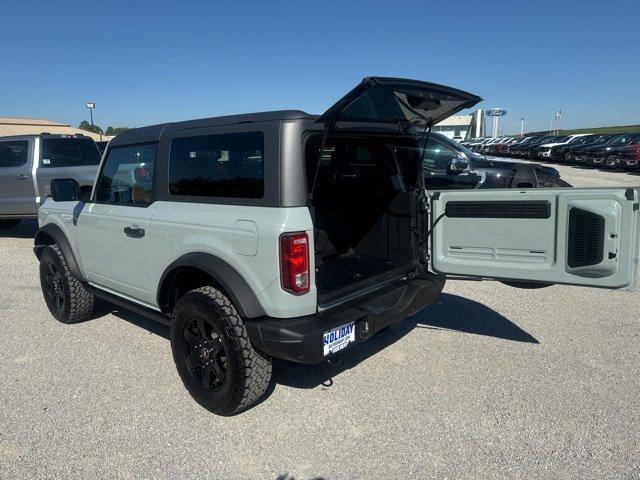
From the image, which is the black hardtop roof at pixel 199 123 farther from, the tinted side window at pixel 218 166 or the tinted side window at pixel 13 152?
the tinted side window at pixel 13 152

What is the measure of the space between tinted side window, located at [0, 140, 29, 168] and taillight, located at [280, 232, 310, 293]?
339 inches

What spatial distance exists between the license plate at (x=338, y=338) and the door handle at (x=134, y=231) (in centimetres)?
166

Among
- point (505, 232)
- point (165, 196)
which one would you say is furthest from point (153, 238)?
point (505, 232)

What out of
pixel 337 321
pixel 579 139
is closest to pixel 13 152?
pixel 337 321

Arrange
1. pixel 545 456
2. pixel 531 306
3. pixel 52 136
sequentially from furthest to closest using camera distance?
pixel 52 136, pixel 531 306, pixel 545 456

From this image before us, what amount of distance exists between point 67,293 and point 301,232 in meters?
3.06

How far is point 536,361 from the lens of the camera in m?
3.82

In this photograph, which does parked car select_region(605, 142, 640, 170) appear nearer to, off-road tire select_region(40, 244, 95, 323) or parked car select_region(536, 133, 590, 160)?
parked car select_region(536, 133, 590, 160)

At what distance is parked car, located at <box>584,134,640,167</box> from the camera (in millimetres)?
21859

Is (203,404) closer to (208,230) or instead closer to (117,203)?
(208,230)

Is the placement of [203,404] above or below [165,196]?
below

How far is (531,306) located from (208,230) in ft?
12.3

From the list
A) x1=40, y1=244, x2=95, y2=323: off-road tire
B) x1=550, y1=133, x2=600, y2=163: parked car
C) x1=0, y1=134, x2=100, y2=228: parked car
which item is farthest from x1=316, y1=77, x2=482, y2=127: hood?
x1=550, y1=133, x2=600, y2=163: parked car

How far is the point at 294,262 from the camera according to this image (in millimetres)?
2701
